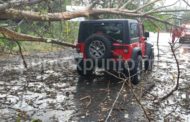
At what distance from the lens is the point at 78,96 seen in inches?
296

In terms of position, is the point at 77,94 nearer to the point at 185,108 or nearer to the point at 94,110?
the point at 94,110

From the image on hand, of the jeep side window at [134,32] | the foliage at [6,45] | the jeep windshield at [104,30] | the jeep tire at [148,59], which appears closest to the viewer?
the jeep windshield at [104,30]

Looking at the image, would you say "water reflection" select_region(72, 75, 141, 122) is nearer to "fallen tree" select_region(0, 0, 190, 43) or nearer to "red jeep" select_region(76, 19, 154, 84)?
"red jeep" select_region(76, 19, 154, 84)

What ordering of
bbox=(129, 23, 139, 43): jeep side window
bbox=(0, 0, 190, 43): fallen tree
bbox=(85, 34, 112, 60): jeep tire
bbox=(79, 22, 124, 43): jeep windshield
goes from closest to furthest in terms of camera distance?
bbox=(0, 0, 190, 43): fallen tree → bbox=(85, 34, 112, 60): jeep tire → bbox=(79, 22, 124, 43): jeep windshield → bbox=(129, 23, 139, 43): jeep side window

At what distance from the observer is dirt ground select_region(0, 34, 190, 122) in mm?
6055

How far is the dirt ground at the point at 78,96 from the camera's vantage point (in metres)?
6.05

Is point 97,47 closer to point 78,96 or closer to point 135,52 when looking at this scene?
point 135,52

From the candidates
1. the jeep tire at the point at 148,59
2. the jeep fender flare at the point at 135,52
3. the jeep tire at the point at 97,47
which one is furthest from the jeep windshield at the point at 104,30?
the jeep tire at the point at 148,59

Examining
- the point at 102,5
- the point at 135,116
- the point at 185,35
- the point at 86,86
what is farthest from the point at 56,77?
the point at 185,35

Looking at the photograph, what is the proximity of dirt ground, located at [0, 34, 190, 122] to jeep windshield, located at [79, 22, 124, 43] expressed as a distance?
129 cm

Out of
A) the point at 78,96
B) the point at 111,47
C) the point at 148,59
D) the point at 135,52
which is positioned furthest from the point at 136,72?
the point at 148,59

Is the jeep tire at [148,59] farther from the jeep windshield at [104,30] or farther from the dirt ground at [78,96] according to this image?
the jeep windshield at [104,30]

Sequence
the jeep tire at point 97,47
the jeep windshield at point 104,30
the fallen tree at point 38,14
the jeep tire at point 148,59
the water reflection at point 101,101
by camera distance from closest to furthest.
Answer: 1. the water reflection at point 101,101
2. the fallen tree at point 38,14
3. the jeep tire at point 97,47
4. the jeep windshield at point 104,30
5. the jeep tire at point 148,59

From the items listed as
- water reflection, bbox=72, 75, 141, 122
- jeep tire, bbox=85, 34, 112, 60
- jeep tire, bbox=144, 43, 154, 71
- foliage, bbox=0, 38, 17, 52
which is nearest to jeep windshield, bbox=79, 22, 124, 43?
jeep tire, bbox=85, 34, 112, 60
